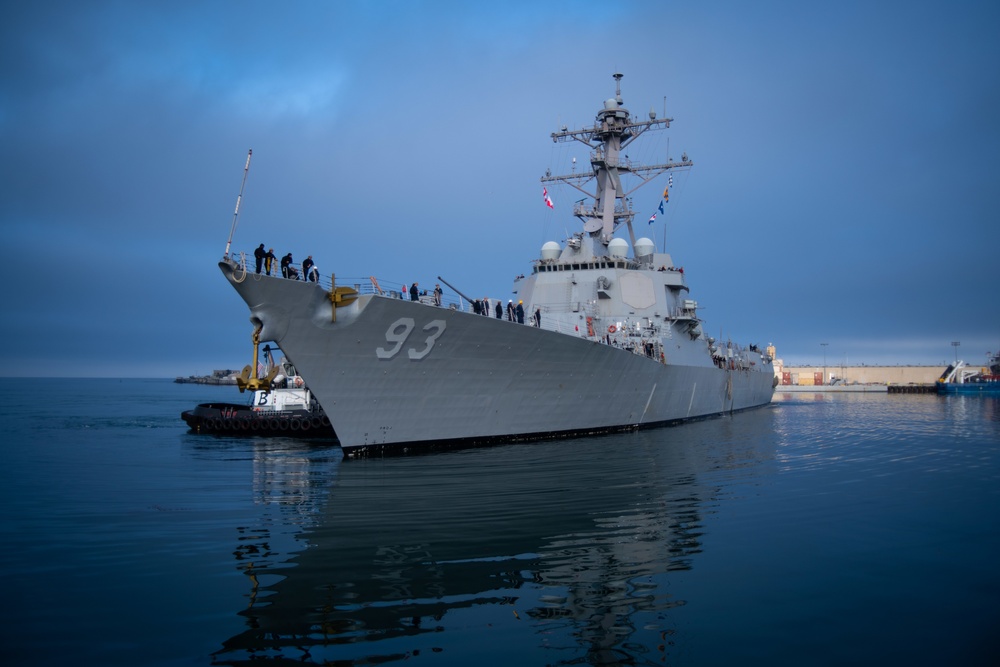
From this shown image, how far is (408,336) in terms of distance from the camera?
1319 cm

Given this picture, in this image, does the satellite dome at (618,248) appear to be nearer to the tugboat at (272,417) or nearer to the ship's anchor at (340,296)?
the tugboat at (272,417)

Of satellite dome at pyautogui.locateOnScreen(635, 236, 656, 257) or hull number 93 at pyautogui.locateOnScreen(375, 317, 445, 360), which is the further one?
satellite dome at pyautogui.locateOnScreen(635, 236, 656, 257)

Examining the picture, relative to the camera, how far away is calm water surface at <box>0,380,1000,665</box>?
4539 mm

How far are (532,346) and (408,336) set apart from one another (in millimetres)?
3353

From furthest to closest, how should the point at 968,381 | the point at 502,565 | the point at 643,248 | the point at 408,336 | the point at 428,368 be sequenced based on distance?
the point at 968,381, the point at 643,248, the point at 428,368, the point at 408,336, the point at 502,565

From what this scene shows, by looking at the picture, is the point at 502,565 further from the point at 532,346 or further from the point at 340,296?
the point at 532,346

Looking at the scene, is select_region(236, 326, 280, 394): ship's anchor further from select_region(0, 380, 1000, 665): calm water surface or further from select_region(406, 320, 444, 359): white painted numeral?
select_region(406, 320, 444, 359): white painted numeral

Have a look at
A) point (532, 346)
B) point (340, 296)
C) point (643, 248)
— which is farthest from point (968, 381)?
point (340, 296)

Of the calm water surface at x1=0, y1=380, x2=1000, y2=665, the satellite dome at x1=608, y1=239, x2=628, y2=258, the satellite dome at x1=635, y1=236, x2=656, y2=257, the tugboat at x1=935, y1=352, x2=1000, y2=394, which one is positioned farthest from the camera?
the tugboat at x1=935, y1=352, x2=1000, y2=394

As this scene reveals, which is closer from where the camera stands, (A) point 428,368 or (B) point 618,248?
(A) point 428,368

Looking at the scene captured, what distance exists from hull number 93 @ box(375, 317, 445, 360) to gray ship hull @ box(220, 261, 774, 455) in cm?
2

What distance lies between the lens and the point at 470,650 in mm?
4438

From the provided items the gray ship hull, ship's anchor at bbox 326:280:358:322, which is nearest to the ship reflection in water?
the gray ship hull

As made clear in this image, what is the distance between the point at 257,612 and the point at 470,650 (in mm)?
1754
